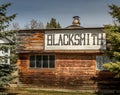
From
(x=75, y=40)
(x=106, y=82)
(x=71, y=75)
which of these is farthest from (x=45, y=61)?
(x=106, y=82)

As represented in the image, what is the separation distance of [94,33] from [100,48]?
1233 millimetres

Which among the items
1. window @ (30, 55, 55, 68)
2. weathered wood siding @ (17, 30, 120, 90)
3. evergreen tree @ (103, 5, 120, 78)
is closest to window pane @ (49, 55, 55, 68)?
window @ (30, 55, 55, 68)

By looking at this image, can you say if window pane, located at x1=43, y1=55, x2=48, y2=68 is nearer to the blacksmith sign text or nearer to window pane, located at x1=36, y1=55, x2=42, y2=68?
window pane, located at x1=36, y1=55, x2=42, y2=68

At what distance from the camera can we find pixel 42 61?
2686 cm

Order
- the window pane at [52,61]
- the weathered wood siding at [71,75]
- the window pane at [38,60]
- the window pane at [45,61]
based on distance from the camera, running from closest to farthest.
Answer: the weathered wood siding at [71,75], the window pane at [52,61], the window pane at [45,61], the window pane at [38,60]

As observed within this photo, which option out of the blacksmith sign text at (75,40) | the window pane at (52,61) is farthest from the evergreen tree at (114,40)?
the window pane at (52,61)

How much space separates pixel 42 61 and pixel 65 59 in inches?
77.4

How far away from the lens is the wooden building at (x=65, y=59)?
25312 millimetres

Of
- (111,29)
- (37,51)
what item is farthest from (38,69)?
(111,29)

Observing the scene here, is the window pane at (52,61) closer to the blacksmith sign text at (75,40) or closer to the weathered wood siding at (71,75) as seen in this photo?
the weathered wood siding at (71,75)

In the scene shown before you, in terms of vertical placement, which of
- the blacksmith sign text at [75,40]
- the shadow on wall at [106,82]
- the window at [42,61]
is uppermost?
the blacksmith sign text at [75,40]

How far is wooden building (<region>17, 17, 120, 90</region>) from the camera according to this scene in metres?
25.3

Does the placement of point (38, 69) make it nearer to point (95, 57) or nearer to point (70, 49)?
point (70, 49)

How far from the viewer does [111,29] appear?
21.7 metres
